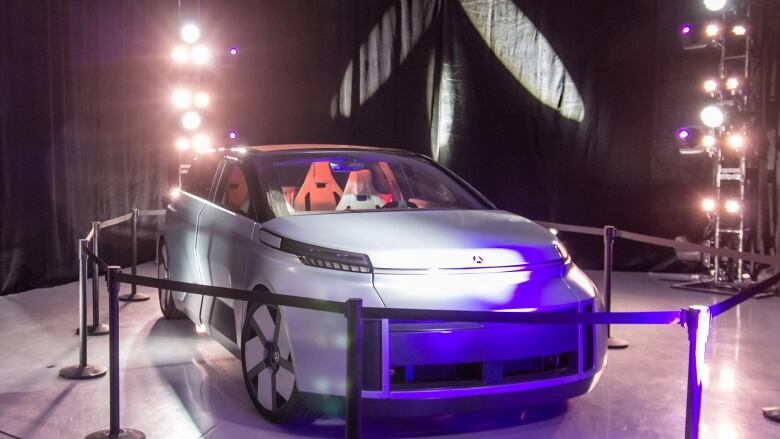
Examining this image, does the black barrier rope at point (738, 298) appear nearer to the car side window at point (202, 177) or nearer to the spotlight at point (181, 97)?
the car side window at point (202, 177)

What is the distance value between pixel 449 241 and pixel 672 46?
21.7 feet

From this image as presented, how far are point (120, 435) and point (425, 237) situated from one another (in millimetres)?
1676

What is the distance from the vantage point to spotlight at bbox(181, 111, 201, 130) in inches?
362

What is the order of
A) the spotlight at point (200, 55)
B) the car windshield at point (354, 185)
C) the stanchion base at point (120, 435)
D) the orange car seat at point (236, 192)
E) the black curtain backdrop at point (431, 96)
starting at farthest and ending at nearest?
the spotlight at point (200, 55) → the black curtain backdrop at point (431, 96) → the orange car seat at point (236, 192) → the car windshield at point (354, 185) → the stanchion base at point (120, 435)

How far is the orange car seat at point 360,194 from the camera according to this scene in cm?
469

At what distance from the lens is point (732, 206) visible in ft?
27.3

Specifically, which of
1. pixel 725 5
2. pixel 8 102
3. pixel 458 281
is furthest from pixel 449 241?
pixel 725 5

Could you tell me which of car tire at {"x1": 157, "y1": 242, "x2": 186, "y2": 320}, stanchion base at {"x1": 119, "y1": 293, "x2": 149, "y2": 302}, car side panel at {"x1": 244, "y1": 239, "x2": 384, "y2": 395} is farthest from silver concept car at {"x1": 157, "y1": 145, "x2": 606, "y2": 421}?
stanchion base at {"x1": 119, "y1": 293, "x2": 149, "y2": 302}

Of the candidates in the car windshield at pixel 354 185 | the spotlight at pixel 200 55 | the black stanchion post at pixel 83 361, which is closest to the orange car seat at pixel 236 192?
the car windshield at pixel 354 185

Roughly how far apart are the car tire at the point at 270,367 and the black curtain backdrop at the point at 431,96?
4.70 meters

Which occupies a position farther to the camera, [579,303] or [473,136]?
[473,136]

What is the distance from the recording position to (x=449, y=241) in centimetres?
368

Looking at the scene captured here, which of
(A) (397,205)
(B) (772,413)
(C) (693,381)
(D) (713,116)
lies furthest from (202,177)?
(D) (713,116)

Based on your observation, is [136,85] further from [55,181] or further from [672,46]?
[672,46]
